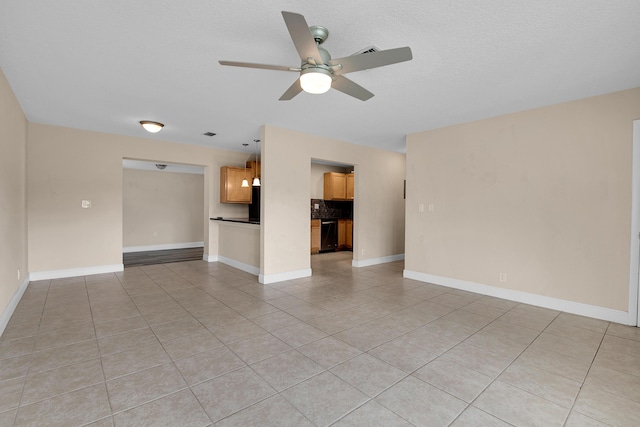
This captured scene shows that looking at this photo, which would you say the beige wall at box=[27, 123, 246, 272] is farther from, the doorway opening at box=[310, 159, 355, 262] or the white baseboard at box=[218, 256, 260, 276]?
the doorway opening at box=[310, 159, 355, 262]

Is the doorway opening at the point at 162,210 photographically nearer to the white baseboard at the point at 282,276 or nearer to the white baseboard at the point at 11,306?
the white baseboard at the point at 11,306

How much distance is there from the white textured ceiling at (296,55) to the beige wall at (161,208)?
4.46 meters

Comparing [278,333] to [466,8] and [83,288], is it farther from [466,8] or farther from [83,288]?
[83,288]

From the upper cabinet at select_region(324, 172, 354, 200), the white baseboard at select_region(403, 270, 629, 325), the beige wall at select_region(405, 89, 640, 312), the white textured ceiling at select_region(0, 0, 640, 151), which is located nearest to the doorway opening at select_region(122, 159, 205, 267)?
the upper cabinet at select_region(324, 172, 354, 200)

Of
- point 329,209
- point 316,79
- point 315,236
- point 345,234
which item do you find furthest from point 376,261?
point 316,79

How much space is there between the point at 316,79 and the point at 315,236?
238 inches

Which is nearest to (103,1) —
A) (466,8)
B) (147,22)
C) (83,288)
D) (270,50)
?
(147,22)

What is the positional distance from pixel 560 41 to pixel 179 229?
9.22 metres

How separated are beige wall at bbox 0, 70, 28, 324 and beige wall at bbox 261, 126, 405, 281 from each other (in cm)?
283

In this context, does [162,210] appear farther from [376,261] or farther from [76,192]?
[376,261]

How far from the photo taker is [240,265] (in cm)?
575

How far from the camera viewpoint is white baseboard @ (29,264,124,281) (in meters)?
4.73

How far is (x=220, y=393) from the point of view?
1937 millimetres

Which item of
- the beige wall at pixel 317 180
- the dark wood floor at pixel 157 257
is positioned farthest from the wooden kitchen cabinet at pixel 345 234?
the dark wood floor at pixel 157 257
